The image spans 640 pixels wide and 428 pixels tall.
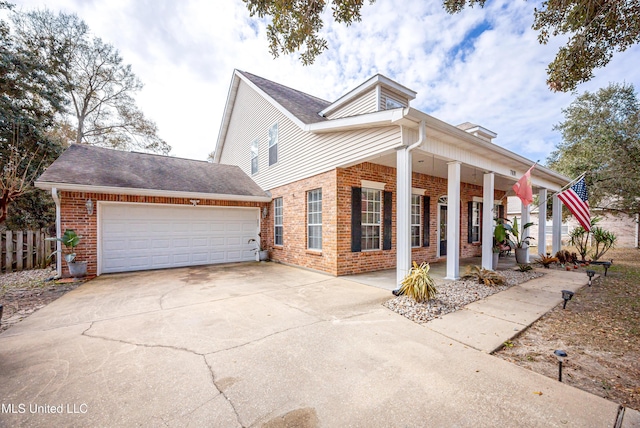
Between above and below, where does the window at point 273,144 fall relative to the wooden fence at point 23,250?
above

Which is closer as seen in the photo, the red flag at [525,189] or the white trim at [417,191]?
the red flag at [525,189]

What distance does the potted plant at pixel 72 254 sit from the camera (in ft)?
21.3

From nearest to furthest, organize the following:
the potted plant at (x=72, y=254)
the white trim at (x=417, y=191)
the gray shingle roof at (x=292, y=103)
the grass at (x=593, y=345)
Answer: the grass at (x=593, y=345)
the potted plant at (x=72, y=254)
the gray shingle roof at (x=292, y=103)
the white trim at (x=417, y=191)

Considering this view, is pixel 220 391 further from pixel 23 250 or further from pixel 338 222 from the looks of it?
pixel 23 250

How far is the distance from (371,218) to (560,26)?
5414mm

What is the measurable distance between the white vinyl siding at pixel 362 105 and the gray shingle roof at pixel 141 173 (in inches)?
173

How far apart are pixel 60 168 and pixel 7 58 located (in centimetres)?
591

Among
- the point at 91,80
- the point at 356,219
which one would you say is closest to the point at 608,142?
the point at 356,219

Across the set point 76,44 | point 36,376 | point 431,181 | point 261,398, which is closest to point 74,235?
point 36,376

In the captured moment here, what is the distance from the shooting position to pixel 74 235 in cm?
659

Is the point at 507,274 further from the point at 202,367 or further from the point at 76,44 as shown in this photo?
the point at 76,44

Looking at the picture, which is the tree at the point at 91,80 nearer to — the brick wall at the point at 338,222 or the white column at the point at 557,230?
the brick wall at the point at 338,222

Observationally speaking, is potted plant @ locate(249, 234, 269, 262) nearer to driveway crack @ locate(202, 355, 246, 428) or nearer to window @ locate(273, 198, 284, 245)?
window @ locate(273, 198, 284, 245)

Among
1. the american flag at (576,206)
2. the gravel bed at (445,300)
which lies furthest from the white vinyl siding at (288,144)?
the american flag at (576,206)
